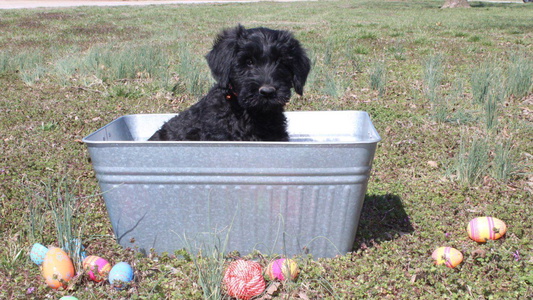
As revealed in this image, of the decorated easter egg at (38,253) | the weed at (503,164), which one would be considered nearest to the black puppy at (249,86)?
the decorated easter egg at (38,253)

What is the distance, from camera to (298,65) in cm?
344

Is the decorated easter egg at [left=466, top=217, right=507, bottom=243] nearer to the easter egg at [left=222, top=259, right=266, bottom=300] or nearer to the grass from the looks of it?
the grass

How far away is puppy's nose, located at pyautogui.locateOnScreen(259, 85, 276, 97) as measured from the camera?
2.96 meters

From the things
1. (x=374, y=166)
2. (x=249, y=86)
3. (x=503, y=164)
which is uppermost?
(x=249, y=86)

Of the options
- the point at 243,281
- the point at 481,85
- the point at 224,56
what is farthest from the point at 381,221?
the point at 481,85

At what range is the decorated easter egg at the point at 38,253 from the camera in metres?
2.76

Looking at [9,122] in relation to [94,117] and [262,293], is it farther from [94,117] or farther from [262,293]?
[262,293]

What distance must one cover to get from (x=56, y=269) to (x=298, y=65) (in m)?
2.13

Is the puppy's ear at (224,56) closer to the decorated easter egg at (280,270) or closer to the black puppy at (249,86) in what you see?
the black puppy at (249,86)

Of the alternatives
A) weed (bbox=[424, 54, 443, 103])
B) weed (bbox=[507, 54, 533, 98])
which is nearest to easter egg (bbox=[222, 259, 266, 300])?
weed (bbox=[424, 54, 443, 103])

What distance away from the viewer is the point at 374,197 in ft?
12.8

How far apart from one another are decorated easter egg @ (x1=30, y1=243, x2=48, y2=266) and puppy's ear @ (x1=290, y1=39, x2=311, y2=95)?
6.71ft

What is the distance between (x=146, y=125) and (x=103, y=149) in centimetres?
123

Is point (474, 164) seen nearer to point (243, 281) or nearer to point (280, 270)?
point (280, 270)
